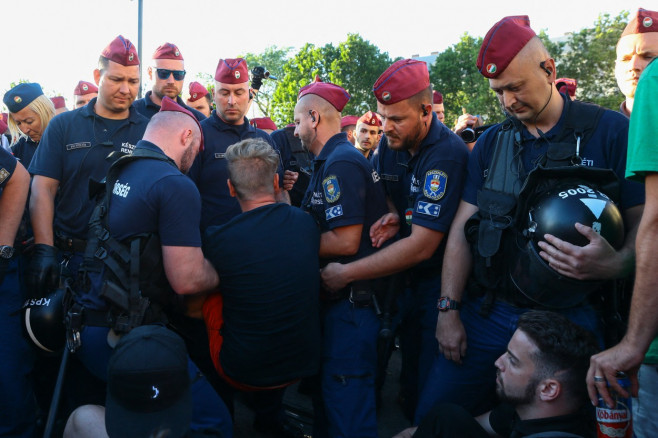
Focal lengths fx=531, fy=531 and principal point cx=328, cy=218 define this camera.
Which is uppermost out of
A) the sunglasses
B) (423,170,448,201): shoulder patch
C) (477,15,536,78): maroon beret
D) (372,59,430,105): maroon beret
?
(477,15,536,78): maroon beret

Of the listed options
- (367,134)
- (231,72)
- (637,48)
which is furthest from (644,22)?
(367,134)

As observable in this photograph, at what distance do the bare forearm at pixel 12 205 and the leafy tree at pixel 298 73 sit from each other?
1094 inches

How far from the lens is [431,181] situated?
3.21 metres

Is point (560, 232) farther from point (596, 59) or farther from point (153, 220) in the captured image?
point (596, 59)

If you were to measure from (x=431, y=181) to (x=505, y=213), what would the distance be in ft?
1.90

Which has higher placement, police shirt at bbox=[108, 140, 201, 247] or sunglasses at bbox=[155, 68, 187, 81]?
sunglasses at bbox=[155, 68, 187, 81]

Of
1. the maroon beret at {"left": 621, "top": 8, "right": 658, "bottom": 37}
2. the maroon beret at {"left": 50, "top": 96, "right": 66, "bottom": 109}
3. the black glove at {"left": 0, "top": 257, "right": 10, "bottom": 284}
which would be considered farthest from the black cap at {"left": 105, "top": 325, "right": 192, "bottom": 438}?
the maroon beret at {"left": 50, "top": 96, "right": 66, "bottom": 109}

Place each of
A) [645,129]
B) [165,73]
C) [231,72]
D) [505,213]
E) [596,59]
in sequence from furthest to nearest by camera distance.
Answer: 1. [596,59]
2. [165,73]
3. [231,72]
4. [505,213]
5. [645,129]

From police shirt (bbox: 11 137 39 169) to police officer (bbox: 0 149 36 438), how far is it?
2.17 metres

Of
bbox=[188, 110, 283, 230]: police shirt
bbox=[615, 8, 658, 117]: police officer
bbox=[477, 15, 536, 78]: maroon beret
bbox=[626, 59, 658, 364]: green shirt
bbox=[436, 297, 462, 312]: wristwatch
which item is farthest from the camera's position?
bbox=[188, 110, 283, 230]: police shirt

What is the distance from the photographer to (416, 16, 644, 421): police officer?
2523 millimetres

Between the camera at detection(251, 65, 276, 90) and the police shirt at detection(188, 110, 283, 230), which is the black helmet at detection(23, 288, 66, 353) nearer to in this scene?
the police shirt at detection(188, 110, 283, 230)

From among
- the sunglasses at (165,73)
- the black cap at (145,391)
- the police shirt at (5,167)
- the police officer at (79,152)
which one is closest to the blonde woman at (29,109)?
the sunglasses at (165,73)

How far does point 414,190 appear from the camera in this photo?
3436 millimetres
